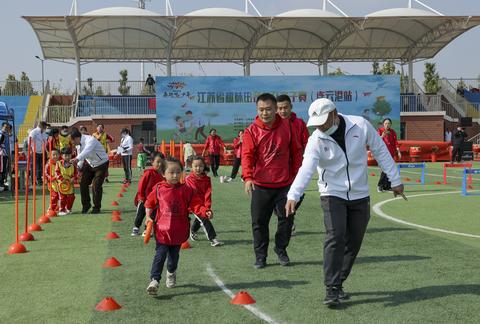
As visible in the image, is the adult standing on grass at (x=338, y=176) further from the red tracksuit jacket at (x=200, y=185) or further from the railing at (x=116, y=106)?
the railing at (x=116, y=106)

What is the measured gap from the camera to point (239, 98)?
4172 cm

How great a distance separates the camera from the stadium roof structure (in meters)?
44.2

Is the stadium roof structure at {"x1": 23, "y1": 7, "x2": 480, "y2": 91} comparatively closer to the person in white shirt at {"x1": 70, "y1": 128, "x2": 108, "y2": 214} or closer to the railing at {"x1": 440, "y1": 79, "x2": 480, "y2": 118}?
the railing at {"x1": 440, "y1": 79, "x2": 480, "y2": 118}

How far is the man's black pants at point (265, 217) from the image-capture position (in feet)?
25.7

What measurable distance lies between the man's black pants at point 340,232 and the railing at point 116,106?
39618 mm

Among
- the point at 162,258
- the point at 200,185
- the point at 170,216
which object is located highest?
the point at 200,185

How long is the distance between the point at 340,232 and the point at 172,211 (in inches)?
70.5

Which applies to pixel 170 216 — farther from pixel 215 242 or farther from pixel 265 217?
pixel 215 242

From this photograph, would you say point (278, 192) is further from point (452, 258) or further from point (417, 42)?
point (417, 42)

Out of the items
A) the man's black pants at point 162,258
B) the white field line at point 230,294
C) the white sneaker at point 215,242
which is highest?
the man's black pants at point 162,258

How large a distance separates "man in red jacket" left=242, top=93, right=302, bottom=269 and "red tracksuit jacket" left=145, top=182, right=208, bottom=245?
1.10 m

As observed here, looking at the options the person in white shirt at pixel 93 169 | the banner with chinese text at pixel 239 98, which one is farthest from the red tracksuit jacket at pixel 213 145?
the banner with chinese text at pixel 239 98

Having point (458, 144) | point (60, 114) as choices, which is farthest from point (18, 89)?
point (458, 144)

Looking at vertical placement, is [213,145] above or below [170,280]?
above
